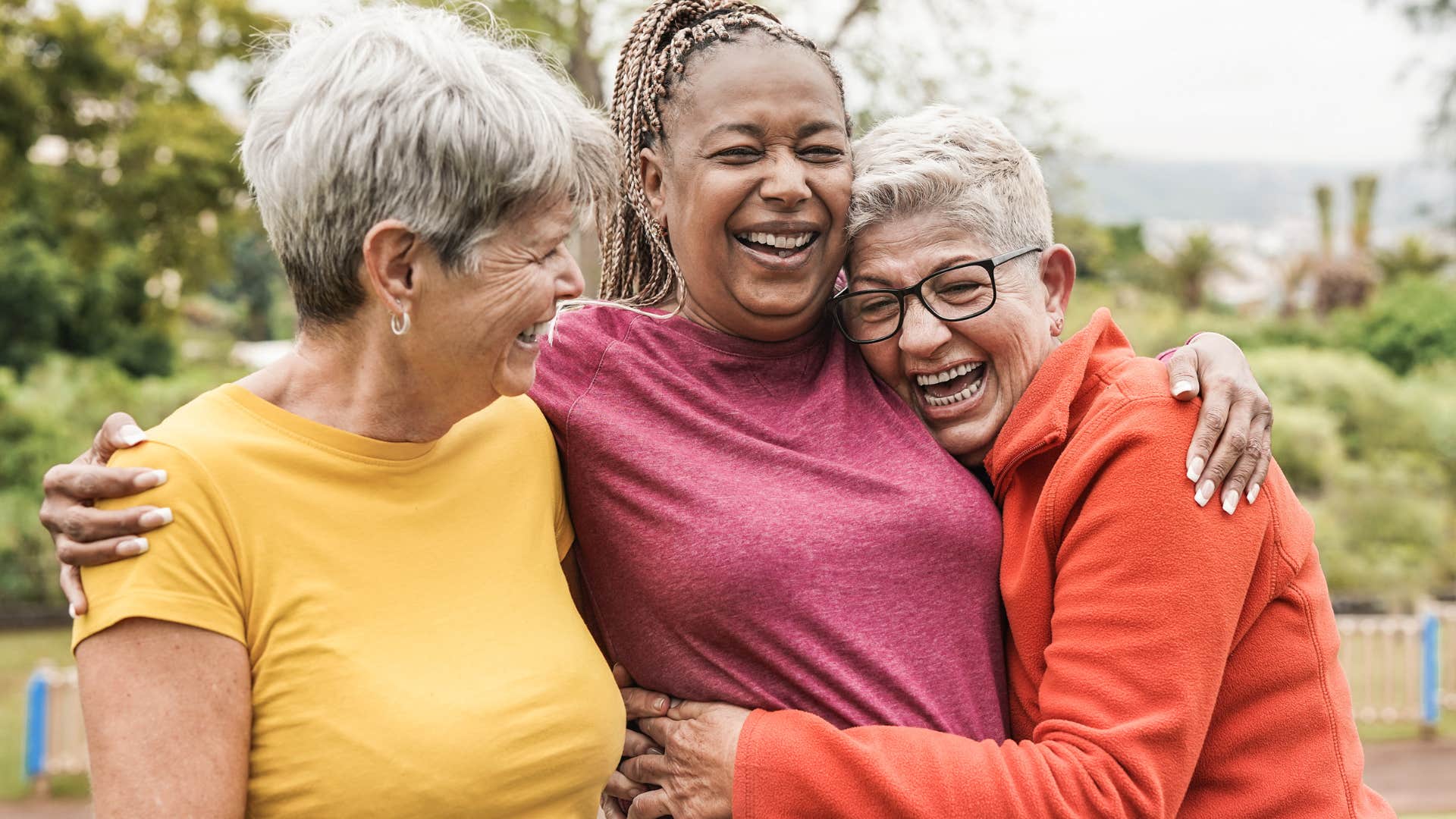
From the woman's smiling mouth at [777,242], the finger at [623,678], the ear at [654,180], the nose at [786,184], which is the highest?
the nose at [786,184]

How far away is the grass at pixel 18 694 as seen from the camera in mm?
Answer: 10596

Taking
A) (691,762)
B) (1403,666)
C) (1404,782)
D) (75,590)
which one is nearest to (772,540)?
(691,762)

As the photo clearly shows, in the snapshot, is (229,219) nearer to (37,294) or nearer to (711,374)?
(711,374)

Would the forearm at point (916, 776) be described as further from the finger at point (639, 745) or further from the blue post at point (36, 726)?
the blue post at point (36, 726)

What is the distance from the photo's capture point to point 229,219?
1064 cm

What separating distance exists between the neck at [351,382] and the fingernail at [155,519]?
27cm

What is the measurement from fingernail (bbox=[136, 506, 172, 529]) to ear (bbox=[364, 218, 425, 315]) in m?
0.42

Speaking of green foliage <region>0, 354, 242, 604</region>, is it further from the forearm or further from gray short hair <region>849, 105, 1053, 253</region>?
the forearm

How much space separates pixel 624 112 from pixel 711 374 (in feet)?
1.89

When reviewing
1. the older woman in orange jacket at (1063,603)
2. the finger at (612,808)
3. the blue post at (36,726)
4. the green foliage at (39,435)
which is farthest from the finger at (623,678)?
the green foliage at (39,435)

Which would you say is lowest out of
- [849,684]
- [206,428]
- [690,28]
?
[849,684]

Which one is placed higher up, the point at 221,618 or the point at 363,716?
the point at 221,618

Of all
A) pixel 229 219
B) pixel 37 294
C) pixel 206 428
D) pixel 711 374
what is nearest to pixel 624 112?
pixel 711 374

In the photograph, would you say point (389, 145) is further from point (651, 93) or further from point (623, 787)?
point (623, 787)
